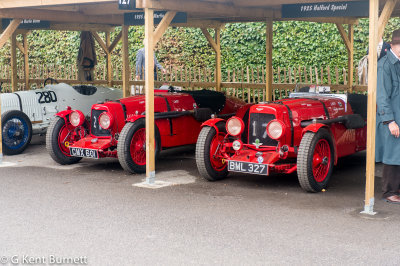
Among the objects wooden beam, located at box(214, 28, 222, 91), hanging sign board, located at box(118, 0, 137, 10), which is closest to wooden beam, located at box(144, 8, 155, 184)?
hanging sign board, located at box(118, 0, 137, 10)

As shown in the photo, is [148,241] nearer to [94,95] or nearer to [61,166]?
[61,166]

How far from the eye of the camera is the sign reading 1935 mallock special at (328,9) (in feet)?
29.5

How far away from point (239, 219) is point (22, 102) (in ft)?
20.5

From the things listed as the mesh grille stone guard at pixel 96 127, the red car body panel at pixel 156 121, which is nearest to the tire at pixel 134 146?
the red car body panel at pixel 156 121

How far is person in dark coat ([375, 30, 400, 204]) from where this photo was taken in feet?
20.8

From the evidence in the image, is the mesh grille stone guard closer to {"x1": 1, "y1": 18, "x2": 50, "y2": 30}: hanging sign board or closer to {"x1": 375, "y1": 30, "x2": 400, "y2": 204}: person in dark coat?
{"x1": 375, "y1": 30, "x2": 400, "y2": 204}: person in dark coat

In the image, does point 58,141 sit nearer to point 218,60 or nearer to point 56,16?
point 56,16

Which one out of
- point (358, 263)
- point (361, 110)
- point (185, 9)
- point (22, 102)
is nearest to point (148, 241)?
point (358, 263)

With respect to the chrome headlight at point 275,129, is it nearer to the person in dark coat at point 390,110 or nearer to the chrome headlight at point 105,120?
the person in dark coat at point 390,110

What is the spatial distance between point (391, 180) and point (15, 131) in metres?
6.56

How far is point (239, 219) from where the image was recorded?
594 cm

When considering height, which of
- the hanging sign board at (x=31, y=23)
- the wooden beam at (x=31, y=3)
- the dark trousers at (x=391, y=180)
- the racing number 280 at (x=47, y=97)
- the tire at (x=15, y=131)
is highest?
the hanging sign board at (x=31, y=23)

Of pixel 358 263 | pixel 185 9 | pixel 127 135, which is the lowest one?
pixel 358 263

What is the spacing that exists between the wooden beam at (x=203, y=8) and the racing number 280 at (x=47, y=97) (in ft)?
11.9
